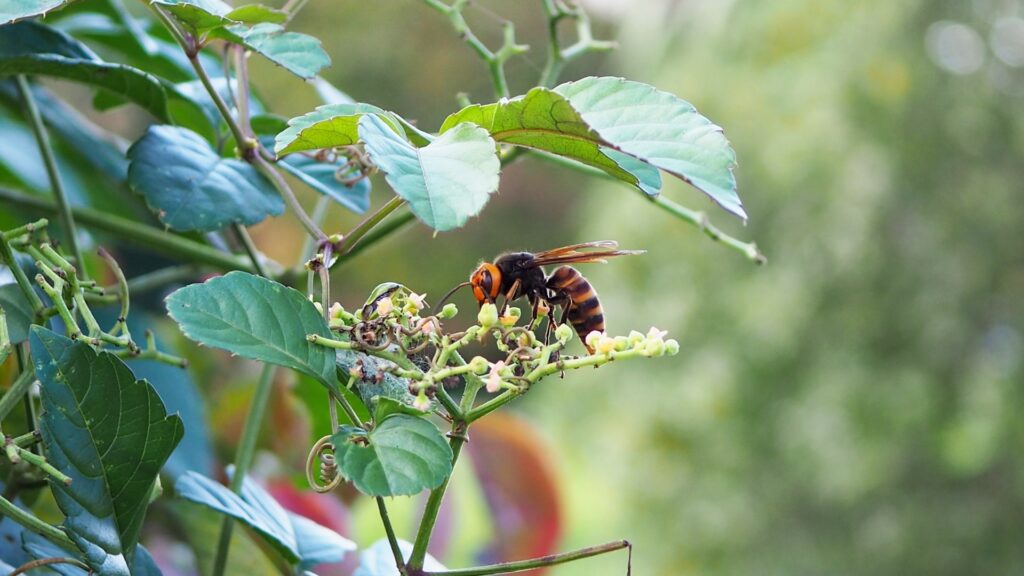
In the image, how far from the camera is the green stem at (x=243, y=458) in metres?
0.35

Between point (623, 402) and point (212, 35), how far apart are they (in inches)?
97.3

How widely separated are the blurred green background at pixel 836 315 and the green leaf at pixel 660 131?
167cm

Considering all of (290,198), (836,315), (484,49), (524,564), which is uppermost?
(836,315)

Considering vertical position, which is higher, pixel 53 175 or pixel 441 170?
pixel 53 175

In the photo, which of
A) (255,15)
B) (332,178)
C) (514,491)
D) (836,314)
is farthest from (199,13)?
(836,314)

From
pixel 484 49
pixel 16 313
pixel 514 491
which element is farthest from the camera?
pixel 514 491

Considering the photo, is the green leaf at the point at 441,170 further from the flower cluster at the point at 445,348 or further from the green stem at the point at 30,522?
the green stem at the point at 30,522

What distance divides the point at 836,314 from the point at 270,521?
220 cm

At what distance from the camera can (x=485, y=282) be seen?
1.25 feet

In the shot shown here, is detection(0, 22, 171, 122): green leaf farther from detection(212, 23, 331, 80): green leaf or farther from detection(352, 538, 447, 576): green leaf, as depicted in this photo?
detection(352, 538, 447, 576): green leaf

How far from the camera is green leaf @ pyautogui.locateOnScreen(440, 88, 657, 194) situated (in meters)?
0.23

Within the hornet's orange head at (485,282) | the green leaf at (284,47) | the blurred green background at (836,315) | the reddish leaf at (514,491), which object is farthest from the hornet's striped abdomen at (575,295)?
the blurred green background at (836,315)

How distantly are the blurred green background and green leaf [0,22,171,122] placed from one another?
1.54 metres

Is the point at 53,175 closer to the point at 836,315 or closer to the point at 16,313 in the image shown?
the point at 16,313
